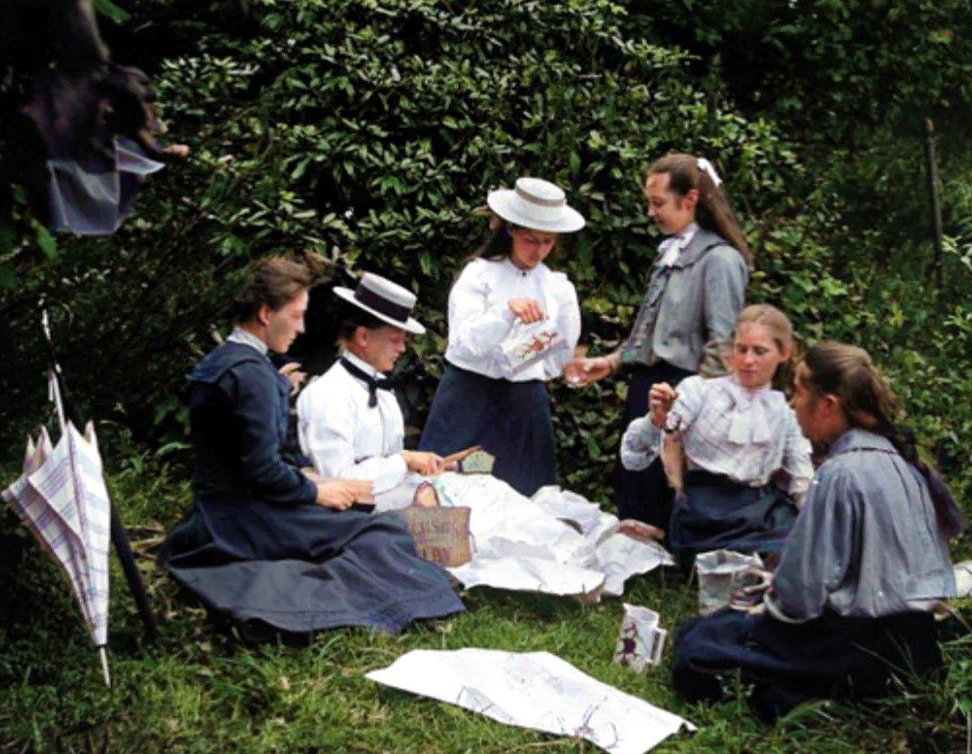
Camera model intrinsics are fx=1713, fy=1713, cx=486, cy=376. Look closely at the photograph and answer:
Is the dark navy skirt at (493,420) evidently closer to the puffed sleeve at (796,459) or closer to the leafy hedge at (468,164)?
the leafy hedge at (468,164)

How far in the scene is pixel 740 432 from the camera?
717 cm

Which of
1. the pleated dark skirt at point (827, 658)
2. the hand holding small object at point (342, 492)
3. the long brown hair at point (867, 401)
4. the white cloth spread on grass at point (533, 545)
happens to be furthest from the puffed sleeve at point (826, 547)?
the hand holding small object at point (342, 492)

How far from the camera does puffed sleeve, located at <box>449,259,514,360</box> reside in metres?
7.73

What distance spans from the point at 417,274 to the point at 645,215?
3.97 feet

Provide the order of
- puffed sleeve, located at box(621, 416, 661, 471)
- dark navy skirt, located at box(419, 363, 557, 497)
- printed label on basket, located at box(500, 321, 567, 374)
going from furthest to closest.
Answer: dark navy skirt, located at box(419, 363, 557, 497) < printed label on basket, located at box(500, 321, 567, 374) < puffed sleeve, located at box(621, 416, 661, 471)

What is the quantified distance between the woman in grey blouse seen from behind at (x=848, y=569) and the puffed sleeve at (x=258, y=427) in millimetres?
1650

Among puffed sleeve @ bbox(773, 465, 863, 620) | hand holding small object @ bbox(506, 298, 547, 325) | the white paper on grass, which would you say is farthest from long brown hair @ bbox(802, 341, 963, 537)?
hand holding small object @ bbox(506, 298, 547, 325)

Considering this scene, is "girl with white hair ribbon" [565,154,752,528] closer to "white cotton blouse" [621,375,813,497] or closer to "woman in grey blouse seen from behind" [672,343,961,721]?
"white cotton blouse" [621,375,813,497]

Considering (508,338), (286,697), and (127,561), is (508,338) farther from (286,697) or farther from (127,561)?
(286,697)

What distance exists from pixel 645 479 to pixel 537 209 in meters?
1.33

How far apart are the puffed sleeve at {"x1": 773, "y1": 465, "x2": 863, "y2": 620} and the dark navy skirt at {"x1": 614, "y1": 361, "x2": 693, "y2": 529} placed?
217 cm

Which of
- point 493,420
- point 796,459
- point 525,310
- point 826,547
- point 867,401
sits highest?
point 867,401

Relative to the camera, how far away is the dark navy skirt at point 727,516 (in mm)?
7125

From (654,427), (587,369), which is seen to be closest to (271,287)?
(654,427)
